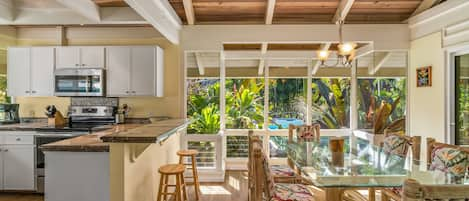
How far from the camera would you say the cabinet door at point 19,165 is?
4.16 meters

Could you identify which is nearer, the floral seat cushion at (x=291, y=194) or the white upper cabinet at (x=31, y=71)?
the floral seat cushion at (x=291, y=194)

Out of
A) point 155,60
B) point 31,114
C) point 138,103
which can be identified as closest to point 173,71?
point 155,60

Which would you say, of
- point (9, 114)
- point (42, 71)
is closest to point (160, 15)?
point (42, 71)

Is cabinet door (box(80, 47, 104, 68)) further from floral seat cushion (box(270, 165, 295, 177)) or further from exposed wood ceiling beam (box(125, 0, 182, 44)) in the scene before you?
floral seat cushion (box(270, 165, 295, 177))

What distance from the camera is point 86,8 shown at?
388 centimetres

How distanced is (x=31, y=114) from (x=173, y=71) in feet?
8.13

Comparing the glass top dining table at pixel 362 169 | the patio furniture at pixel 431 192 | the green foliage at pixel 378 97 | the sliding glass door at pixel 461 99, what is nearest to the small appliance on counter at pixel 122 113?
the glass top dining table at pixel 362 169

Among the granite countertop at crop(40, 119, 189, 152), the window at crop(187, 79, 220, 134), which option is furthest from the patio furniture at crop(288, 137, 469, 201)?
the window at crop(187, 79, 220, 134)

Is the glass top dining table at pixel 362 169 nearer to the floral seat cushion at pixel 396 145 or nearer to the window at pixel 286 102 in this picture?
the floral seat cushion at pixel 396 145

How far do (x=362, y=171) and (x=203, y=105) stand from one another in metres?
3.04

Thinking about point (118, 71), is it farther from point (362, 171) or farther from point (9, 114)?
point (362, 171)

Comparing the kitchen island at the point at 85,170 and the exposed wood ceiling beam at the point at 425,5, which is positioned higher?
the exposed wood ceiling beam at the point at 425,5

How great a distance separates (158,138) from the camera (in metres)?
2.47

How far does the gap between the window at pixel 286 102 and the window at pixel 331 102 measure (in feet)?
0.78
